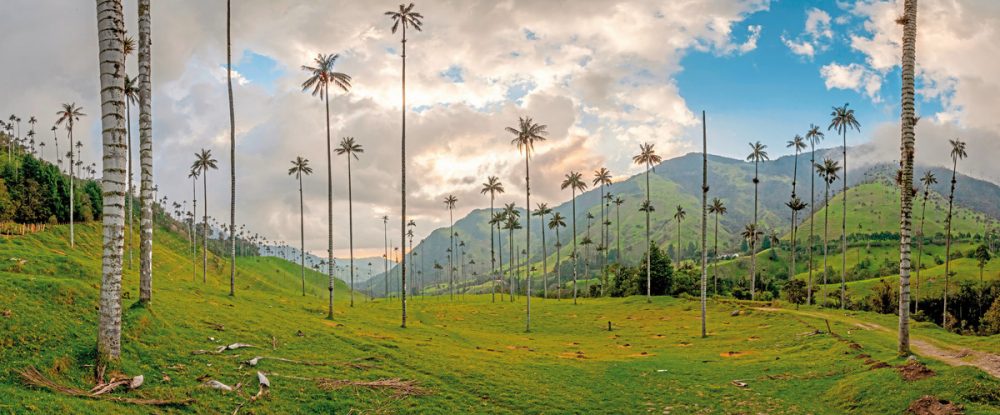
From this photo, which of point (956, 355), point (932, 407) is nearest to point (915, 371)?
point (932, 407)

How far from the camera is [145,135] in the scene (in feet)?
89.5

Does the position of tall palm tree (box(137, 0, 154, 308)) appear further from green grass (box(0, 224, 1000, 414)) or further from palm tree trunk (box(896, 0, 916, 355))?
palm tree trunk (box(896, 0, 916, 355))

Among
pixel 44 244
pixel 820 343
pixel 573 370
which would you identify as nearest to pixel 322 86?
pixel 573 370

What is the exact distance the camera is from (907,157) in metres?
28.3

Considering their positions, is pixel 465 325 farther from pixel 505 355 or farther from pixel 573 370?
pixel 573 370

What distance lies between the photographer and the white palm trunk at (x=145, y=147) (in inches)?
1024

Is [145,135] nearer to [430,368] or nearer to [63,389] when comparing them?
[63,389]

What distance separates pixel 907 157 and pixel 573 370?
22.6 m

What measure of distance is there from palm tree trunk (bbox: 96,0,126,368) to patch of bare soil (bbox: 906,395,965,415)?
30507mm

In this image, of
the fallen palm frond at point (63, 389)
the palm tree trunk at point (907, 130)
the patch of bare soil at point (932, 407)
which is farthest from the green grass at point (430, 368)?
the palm tree trunk at point (907, 130)

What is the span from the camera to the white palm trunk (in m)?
26.0

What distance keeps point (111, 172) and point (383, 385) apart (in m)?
14.1

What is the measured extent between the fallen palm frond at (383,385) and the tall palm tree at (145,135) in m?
10.9

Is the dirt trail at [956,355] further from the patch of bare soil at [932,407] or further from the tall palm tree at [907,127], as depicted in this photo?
the patch of bare soil at [932,407]
